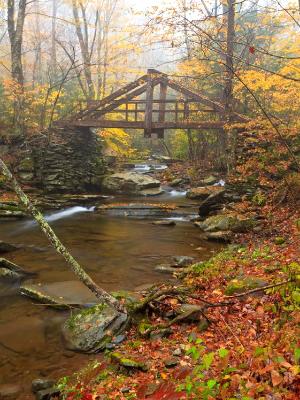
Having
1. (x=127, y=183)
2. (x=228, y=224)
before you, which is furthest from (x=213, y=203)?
(x=127, y=183)

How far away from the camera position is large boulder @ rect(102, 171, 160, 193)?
19734mm

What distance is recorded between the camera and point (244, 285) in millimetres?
5965

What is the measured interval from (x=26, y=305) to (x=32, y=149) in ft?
39.2

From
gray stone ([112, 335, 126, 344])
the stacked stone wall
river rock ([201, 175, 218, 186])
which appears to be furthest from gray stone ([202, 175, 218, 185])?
gray stone ([112, 335, 126, 344])

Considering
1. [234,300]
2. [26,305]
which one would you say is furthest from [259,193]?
[26,305]

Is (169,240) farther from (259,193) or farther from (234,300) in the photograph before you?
(234,300)

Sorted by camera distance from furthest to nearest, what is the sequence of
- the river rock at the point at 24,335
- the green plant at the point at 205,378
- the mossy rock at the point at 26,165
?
the mossy rock at the point at 26,165
the river rock at the point at 24,335
the green plant at the point at 205,378

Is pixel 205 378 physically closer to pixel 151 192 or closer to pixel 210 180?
pixel 151 192

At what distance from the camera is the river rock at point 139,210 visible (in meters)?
14.8

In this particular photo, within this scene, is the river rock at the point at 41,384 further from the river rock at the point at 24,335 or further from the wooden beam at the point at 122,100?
the wooden beam at the point at 122,100

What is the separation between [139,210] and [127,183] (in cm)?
508

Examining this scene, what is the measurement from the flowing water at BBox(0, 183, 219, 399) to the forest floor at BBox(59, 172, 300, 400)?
773 mm

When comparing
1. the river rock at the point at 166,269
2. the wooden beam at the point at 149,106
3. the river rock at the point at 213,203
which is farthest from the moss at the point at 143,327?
the wooden beam at the point at 149,106

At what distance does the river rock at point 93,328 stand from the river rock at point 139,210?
8969 millimetres
